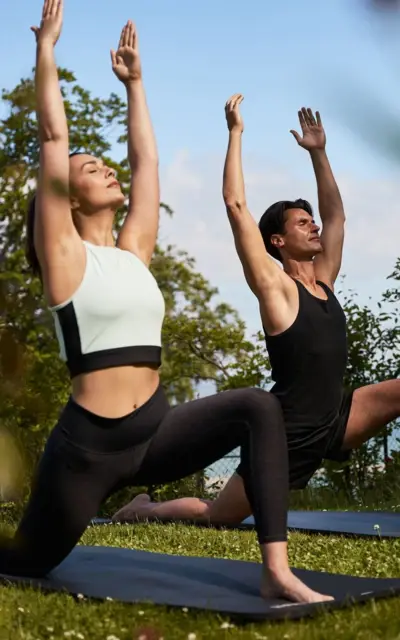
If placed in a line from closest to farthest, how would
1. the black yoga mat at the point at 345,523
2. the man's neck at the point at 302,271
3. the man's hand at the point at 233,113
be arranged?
the man's hand at the point at 233,113 → the man's neck at the point at 302,271 → the black yoga mat at the point at 345,523

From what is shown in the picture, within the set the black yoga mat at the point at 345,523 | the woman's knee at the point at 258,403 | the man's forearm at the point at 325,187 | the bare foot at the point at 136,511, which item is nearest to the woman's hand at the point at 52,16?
the woman's knee at the point at 258,403

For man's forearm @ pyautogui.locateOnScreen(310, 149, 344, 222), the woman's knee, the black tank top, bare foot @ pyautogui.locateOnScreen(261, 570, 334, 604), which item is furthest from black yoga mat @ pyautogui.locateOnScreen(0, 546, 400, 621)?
man's forearm @ pyautogui.locateOnScreen(310, 149, 344, 222)

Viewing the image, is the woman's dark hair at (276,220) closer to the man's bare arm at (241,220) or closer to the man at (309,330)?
the man at (309,330)

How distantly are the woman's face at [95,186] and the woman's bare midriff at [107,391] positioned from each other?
0.53 meters

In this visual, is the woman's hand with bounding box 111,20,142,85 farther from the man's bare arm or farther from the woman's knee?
the woman's knee

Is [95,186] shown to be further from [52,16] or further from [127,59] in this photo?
[52,16]

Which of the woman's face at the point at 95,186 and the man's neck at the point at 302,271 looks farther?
the man's neck at the point at 302,271

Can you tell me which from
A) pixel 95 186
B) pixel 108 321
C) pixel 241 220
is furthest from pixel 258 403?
pixel 241 220

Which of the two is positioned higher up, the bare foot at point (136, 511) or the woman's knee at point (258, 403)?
the woman's knee at point (258, 403)

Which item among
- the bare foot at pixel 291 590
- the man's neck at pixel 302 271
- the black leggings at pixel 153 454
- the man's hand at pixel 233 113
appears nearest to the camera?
the bare foot at pixel 291 590

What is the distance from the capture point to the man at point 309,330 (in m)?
3.96

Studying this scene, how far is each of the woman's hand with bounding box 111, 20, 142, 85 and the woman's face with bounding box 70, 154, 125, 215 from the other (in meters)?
0.28

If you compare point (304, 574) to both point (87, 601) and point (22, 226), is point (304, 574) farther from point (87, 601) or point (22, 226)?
point (22, 226)

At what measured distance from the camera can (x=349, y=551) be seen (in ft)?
14.0
